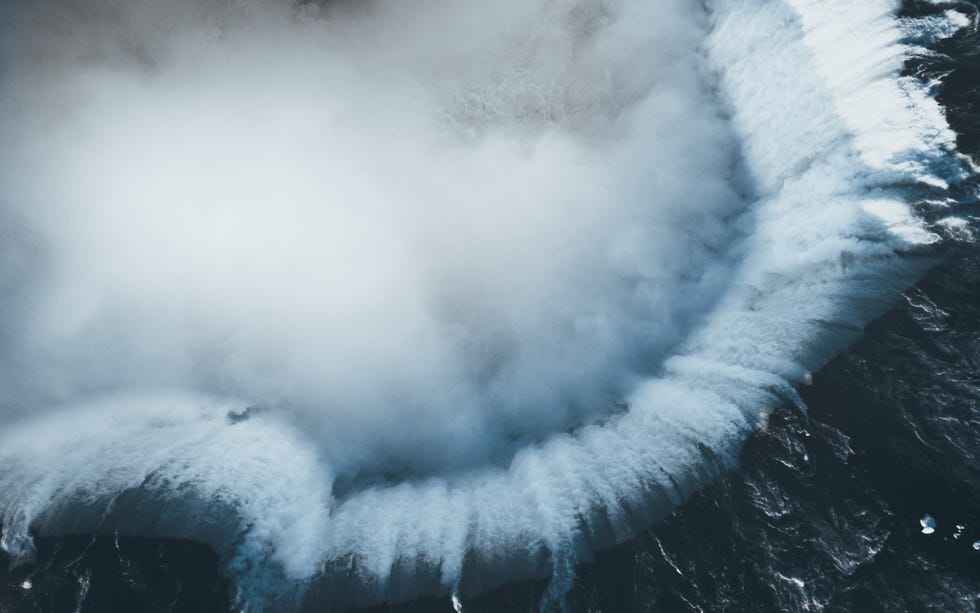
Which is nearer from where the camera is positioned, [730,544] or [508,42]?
[730,544]

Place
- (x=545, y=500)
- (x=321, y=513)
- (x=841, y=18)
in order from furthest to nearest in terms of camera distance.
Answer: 1. (x=841, y=18)
2. (x=321, y=513)
3. (x=545, y=500)

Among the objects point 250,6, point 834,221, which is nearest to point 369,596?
point 834,221

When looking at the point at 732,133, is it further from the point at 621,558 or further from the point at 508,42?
the point at 621,558

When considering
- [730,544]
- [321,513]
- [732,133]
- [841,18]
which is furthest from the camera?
[732,133]

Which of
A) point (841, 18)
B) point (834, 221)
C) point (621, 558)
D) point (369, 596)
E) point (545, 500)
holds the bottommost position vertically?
point (621, 558)

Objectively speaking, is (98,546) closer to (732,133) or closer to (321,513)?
(321,513)

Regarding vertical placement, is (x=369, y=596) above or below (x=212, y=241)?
below

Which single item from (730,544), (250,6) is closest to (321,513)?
(730,544)
